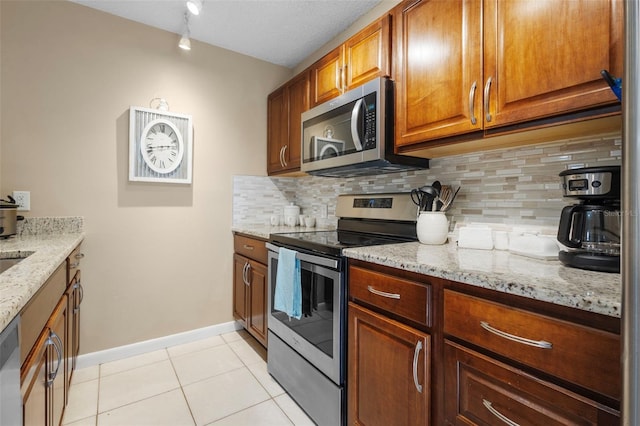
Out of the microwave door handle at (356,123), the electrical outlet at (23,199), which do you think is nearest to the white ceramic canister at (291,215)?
the microwave door handle at (356,123)

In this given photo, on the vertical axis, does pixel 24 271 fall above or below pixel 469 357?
above

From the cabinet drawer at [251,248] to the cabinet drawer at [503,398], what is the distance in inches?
56.0

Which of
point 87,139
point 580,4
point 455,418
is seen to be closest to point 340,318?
point 455,418

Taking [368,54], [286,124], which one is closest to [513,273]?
[368,54]

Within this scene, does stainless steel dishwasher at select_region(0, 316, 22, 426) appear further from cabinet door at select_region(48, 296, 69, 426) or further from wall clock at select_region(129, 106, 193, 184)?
wall clock at select_region(129, 106, 193, 184)

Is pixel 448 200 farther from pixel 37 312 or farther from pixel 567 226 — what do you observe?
pixel 37 312

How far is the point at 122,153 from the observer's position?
2.18 m

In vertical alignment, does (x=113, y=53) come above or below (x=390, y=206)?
above

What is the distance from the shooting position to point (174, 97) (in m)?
2.38

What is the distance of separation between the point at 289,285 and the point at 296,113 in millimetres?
1429

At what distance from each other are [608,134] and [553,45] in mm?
433

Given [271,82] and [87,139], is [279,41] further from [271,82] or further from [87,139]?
[87,139]

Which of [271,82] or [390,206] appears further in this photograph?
[271,82]

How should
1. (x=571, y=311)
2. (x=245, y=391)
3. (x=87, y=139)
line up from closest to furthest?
(x=571, y=311) → (x=245, y=391) → (x=87, y=139)
